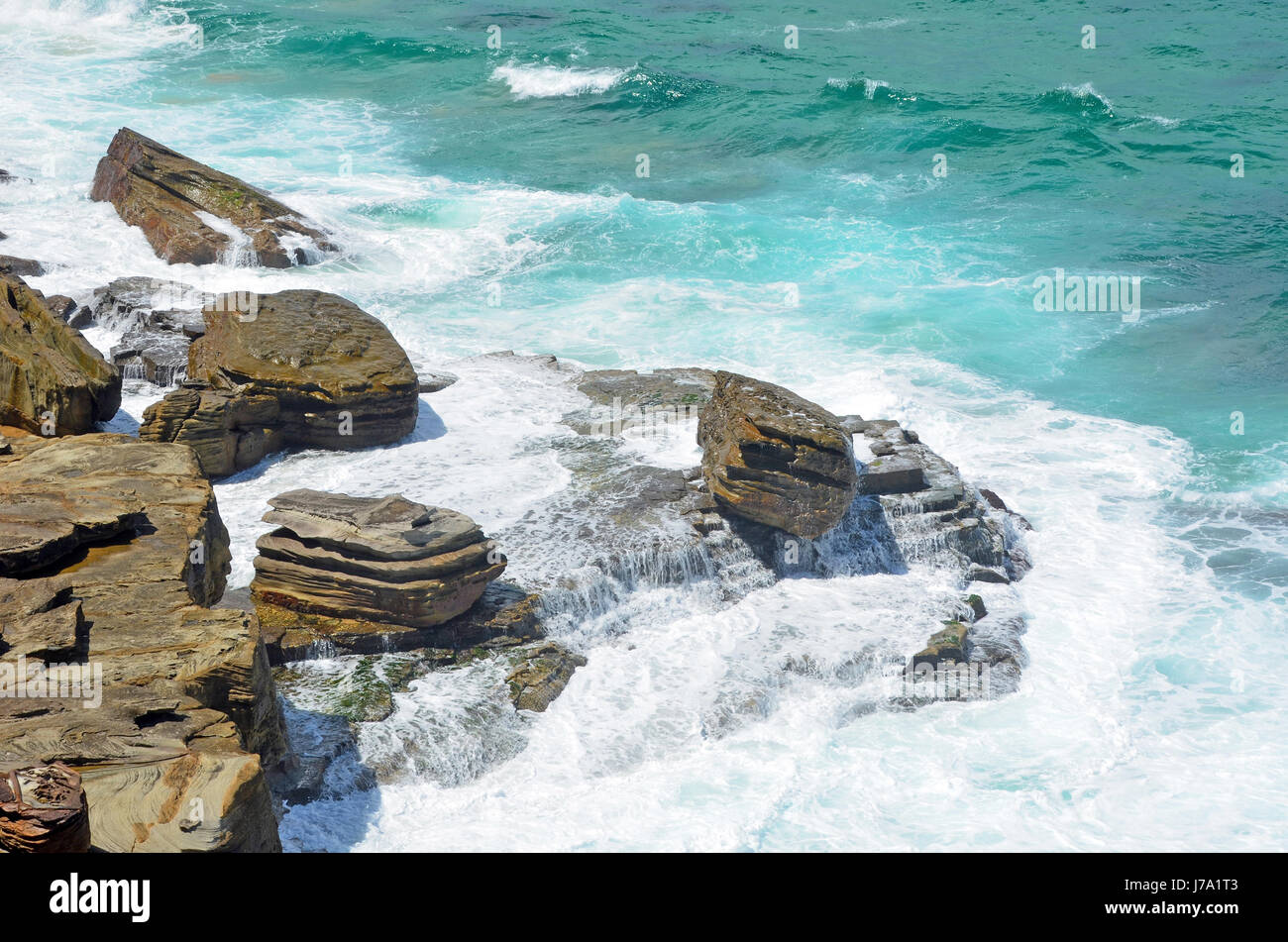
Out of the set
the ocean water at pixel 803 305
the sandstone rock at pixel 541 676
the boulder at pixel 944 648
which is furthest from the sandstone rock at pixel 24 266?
the boulder at pixel 944 648

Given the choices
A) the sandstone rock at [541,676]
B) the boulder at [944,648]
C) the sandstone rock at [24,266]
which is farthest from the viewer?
the sandstone rock at [24,266]

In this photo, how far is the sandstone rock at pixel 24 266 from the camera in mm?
19109

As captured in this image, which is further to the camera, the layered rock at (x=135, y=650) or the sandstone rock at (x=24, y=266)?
the sandstone rock at (x=24, y=266)

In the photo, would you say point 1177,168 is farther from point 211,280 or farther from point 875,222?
point 211,280

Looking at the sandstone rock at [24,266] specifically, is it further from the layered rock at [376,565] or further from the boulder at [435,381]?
the layered rock at [376,565]

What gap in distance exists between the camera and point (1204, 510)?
16.2m

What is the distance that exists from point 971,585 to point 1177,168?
1885 cm

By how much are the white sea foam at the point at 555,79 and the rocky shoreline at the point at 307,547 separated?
60.9 feet

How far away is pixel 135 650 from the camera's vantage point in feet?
27.1

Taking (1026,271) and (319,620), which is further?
(1026,271)

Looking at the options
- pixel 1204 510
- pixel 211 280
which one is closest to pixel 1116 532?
pixel 1204 510

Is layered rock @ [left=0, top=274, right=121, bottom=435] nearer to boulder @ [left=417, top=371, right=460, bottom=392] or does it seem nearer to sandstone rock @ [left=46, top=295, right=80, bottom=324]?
sandstone rock @ [left=46, top=295, right=80, bottom=324]

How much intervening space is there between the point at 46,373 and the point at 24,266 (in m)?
7.62
